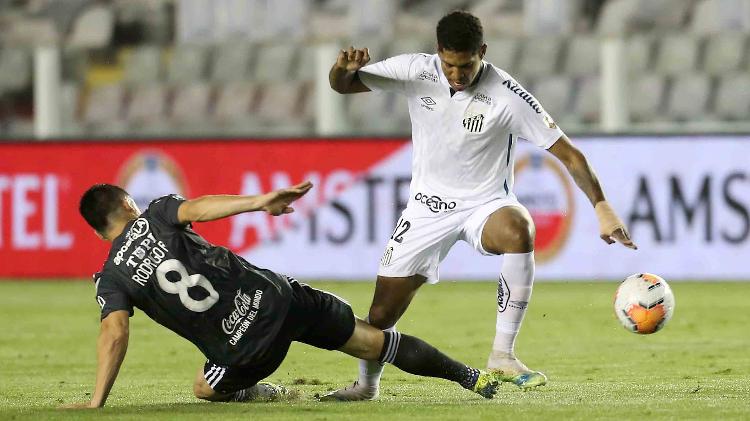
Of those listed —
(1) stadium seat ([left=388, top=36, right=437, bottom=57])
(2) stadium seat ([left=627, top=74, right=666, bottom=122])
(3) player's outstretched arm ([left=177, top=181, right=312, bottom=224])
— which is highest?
(1) stadium seat ([left=388, top=36, right=437, bottom=57])

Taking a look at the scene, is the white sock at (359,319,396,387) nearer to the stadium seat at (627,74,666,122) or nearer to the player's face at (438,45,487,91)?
the player's face at (438,45,487,91)

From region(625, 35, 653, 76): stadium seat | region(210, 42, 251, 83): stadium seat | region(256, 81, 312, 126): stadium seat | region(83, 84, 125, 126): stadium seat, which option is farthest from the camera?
region(210, 42, 251, 83): stadium seat

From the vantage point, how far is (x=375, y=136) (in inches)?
599

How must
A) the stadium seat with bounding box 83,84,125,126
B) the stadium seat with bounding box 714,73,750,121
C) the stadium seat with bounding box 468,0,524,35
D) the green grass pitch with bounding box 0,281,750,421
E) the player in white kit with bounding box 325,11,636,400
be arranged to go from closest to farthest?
the green grass pitch with bounding box 0,281,750,421 < the player in white kit with bounding box 325,11,636,400 < the stadium seat with bounding box 714,73,750,121 < the stadium seat with bounding box 468,0,524,35 < the stadium seat with bounding box 83,84,125,126

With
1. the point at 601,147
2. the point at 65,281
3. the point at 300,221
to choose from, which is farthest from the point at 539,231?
the point at 65,281

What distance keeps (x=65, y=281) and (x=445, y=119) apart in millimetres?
9205

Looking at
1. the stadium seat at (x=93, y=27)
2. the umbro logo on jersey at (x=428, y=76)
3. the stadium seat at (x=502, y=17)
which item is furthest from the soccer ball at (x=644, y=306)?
the stadium seat at (x=93, y=27)

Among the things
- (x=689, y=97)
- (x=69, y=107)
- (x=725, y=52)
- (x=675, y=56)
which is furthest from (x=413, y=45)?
(x=69, y=107)

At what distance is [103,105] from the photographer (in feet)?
59.2

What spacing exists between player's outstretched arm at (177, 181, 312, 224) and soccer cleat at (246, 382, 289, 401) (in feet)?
3.59

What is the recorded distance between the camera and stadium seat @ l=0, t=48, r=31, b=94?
1727cm

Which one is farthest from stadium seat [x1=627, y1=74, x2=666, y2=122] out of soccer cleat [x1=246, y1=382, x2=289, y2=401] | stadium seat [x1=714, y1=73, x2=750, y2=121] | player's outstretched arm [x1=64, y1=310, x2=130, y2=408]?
player's outstretched arm [x1=64, y1=310, x2=130, y2=408]

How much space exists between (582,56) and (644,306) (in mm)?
9984

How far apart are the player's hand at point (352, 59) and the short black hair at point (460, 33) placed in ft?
1.53
